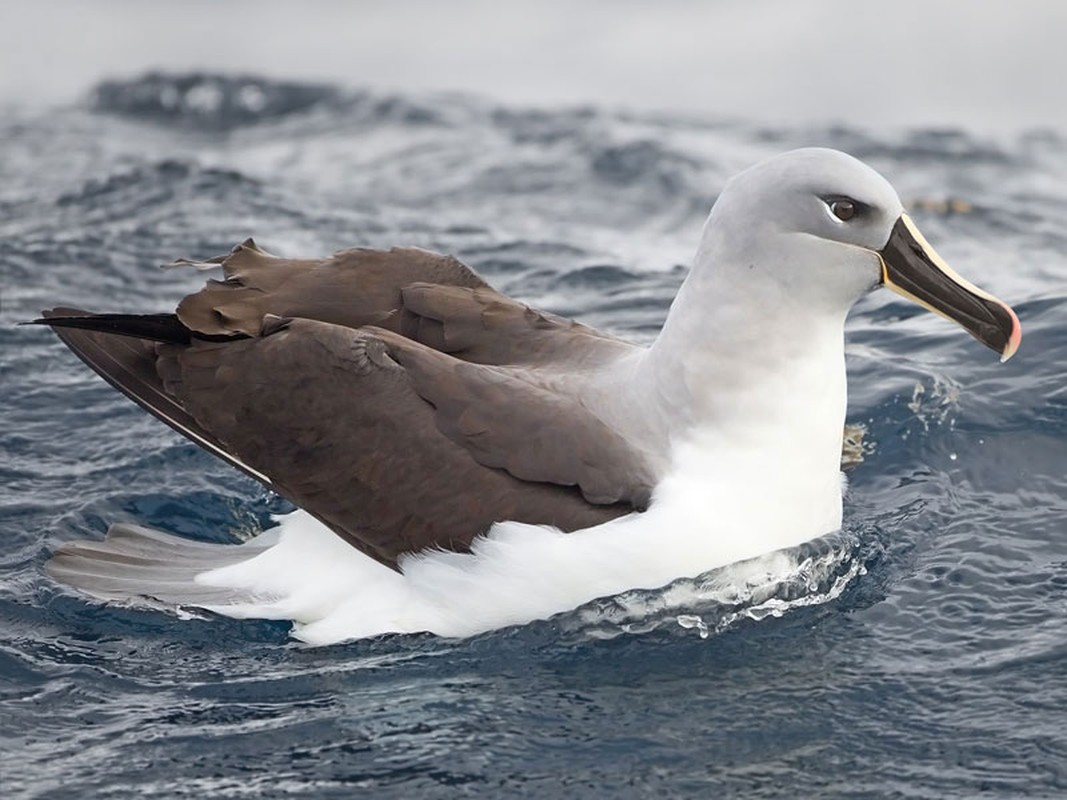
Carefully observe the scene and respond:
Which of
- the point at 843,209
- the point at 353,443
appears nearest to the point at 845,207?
the point at 843,209

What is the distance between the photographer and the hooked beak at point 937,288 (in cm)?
600

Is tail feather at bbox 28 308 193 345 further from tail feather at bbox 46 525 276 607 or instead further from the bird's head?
the bird's head

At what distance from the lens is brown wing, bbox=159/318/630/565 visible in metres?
5.84

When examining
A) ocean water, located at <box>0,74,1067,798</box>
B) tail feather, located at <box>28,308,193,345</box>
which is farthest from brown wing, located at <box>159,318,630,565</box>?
ocean water, located at <box>0,74,1067,798</box>

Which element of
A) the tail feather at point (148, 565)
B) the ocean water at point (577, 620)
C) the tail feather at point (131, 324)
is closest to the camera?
the ocean water at point (577, 620)

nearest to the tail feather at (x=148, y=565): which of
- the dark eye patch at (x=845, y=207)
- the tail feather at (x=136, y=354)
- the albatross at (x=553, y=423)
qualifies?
the albatross at (x=553, y=423)

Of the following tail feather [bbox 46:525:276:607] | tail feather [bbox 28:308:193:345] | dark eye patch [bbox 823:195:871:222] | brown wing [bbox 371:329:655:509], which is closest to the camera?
brown wing [bbox 371:329:655:509]

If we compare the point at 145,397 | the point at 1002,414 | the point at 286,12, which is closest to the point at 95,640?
the point at 145,397

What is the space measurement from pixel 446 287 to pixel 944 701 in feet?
8.02

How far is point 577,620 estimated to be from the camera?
587 centimetres

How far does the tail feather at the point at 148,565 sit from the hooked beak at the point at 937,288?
261 cm

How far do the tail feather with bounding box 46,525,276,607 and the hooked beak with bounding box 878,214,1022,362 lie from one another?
261 cm

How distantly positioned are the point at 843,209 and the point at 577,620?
1674 millimetres

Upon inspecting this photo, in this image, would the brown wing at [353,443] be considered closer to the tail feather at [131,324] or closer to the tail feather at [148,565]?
the tail feather at [131,324]
